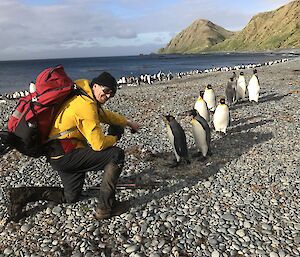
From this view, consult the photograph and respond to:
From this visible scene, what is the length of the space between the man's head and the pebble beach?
1855 millimetres

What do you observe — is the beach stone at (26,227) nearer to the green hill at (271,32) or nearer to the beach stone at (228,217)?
the beach stone at (228,217)

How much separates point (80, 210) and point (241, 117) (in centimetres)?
806

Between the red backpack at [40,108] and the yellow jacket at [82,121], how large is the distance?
0.10 meters

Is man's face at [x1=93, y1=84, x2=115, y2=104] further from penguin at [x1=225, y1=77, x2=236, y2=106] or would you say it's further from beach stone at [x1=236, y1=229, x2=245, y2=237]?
penguin at [x1=225, y1=77, x2=236, y2=106]

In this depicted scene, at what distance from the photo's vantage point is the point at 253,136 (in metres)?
9.55

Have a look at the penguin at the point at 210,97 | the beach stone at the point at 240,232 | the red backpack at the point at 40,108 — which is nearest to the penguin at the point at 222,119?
the penguin at the point at 210,97

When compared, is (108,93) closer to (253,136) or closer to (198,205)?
(198,205)

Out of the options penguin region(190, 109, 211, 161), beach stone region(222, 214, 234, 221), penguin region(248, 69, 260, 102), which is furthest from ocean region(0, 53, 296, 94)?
beach stone region(222, 214, 234, 221)

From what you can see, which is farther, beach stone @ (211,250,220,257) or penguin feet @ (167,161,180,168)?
penguin feet @ (167,161,180,168)

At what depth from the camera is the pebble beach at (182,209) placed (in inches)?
177

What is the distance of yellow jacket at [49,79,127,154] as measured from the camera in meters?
4.36

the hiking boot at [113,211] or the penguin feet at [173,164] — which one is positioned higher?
the hiking boot at [113,211]

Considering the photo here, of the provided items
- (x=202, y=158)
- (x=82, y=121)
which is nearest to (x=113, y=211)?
(x=82, y=121)

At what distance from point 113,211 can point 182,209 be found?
3.55ft
